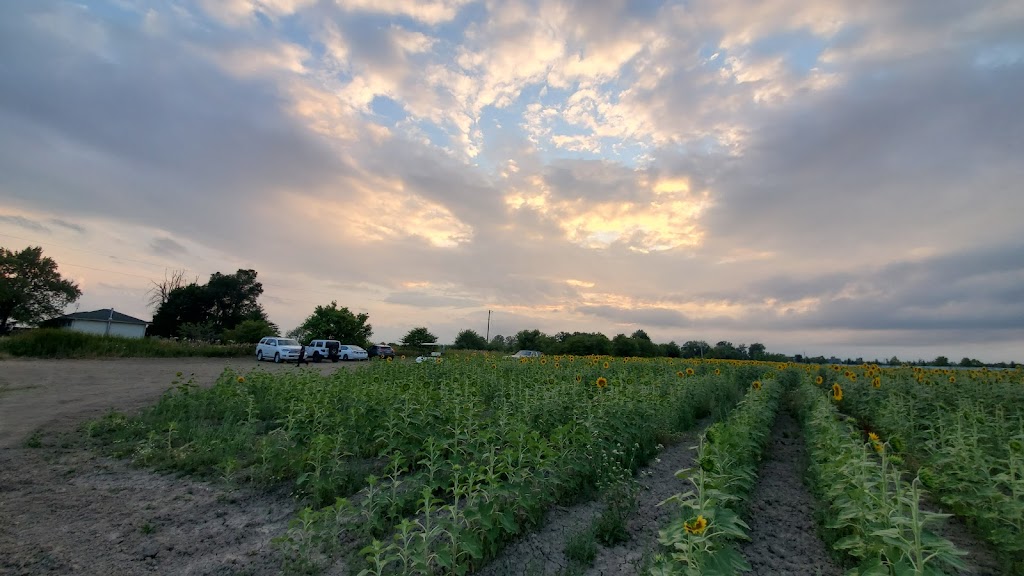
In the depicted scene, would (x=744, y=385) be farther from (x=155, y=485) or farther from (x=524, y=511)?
(x=155, y=485)

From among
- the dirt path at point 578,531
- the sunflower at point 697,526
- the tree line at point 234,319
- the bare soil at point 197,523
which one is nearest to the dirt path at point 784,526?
the bare soil at point 197,523

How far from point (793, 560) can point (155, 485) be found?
6.65 m

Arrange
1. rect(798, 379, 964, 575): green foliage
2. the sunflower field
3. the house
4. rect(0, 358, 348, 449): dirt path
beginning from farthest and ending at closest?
the house, rect(0, 358, 348, 449): dirt path, the sunflower field, rect(798, 379, 964, 575): green foliage

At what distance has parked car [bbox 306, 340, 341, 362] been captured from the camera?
1336 inches

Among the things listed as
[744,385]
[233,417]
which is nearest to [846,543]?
[233,417]

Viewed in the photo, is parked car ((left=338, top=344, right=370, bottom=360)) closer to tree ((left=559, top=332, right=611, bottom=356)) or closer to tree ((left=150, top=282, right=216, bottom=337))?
tree ((left=559, top=332, right=611, bottom=356))

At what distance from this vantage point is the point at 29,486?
207 inches

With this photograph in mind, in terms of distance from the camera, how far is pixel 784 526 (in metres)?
4.37

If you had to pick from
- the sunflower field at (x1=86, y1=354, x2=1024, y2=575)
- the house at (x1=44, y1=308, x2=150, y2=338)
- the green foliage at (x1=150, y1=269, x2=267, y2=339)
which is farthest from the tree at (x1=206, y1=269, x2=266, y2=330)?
the sunflower field at (x1=86, y1=354, x2=1024, y2=575)

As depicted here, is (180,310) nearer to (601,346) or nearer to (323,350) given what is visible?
(323,350)

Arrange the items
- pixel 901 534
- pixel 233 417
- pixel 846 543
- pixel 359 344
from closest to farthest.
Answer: pixel 901 534, pixel 846 543, pixel 233 417, pixel 359 344

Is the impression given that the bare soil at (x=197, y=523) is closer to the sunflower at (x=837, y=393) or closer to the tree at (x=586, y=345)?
the sunflower at (x=837, y=393)

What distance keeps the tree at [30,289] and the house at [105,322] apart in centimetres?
308

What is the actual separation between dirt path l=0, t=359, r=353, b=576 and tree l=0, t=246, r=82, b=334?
5451 centimetres
